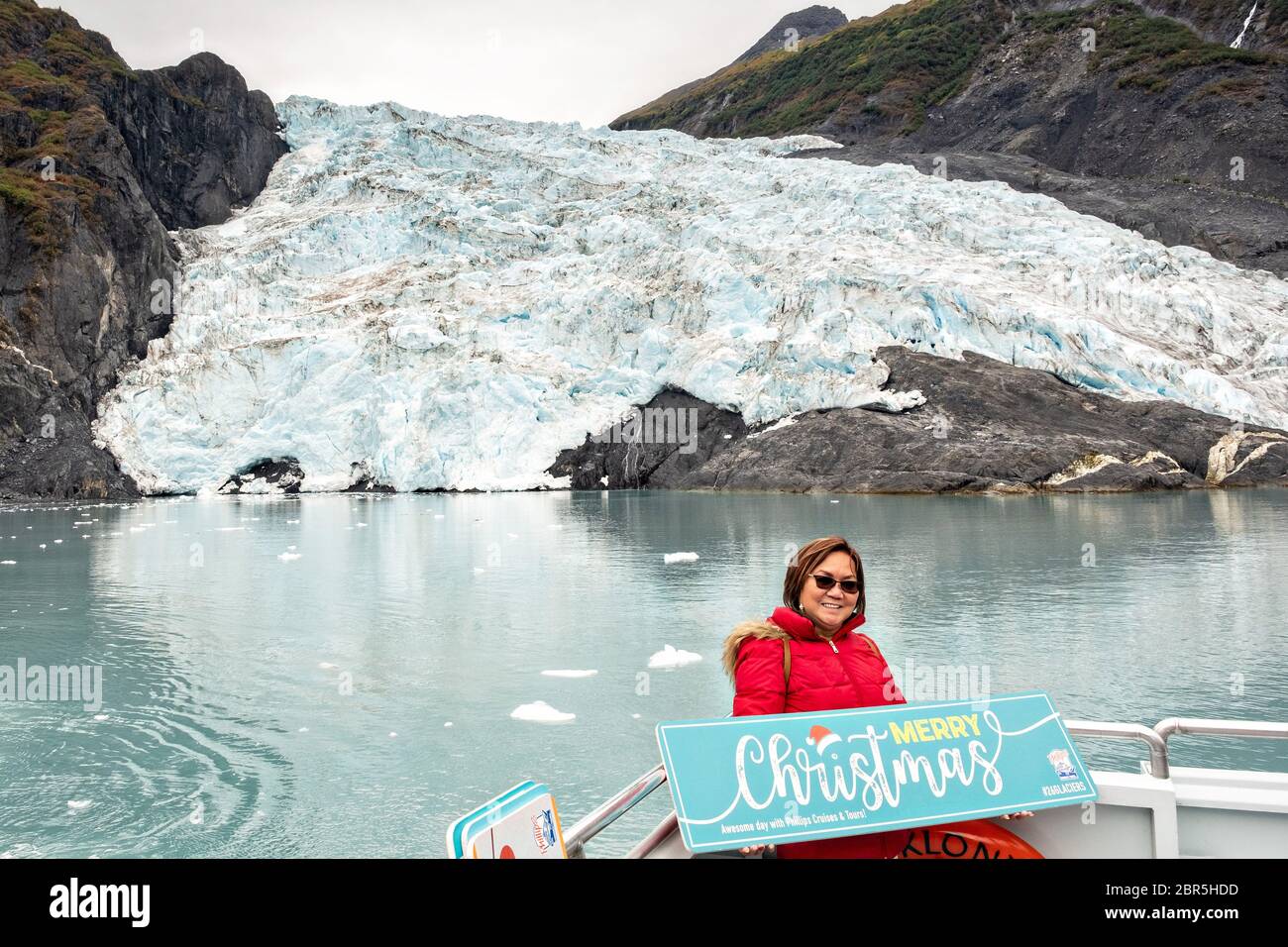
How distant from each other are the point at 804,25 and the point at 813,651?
132148 millimetres

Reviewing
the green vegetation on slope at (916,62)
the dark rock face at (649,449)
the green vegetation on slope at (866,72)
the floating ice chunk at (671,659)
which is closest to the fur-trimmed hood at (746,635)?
the floating ice chunk at (671,659)

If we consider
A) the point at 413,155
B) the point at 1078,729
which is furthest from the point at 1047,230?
the point at 1078,729

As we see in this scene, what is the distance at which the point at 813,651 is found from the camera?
2906 mm

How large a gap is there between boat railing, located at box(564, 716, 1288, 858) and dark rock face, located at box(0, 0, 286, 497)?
4084cm

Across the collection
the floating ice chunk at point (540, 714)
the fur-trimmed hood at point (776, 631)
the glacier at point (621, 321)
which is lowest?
the floating ice chunk at point (540, 714)

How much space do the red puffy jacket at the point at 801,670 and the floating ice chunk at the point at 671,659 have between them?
206 inches

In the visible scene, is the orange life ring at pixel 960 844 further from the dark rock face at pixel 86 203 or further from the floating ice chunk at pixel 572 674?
the dark rock face at pixel 86 203

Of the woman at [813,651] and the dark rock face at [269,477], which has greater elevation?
the dark rock face at [269,477]

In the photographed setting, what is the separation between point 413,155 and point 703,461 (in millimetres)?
31501

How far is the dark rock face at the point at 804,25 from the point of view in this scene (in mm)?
115062

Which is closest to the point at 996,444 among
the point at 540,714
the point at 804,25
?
the point at 540,714

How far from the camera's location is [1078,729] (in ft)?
9.46
